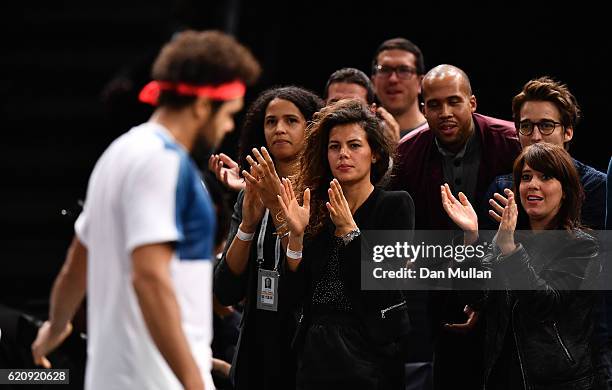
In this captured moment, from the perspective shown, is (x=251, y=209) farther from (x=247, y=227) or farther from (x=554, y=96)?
(x=554, y=96)

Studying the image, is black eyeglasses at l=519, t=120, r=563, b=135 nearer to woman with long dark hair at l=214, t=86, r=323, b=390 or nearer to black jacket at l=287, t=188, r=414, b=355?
black jacket at l=287, t=188, r=414, b=355

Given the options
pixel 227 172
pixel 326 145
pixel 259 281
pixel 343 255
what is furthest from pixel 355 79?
pixel 343 255

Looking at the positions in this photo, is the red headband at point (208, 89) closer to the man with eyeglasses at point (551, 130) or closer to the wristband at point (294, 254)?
the wristband at point (294, 254)

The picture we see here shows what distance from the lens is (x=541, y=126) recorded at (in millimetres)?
3846

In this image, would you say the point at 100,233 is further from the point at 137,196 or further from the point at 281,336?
the point at 281,336

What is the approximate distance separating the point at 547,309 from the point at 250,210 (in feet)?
3.45

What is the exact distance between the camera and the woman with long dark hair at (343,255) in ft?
10.9

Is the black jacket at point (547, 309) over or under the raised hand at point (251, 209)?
under

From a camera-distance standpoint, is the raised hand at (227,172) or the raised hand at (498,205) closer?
the raised hand at (498,205)

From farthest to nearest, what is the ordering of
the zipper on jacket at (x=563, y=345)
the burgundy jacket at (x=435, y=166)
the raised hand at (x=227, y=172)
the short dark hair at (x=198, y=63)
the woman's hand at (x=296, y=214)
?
the raised hand at (x=227, y=172) → the burgundy jacket at (x=435, y=166) → the woman's hand at (x=296, y=214) → the zipper on jacket at (x=563, y=345) → the short dark hair at (x=198, y=63)

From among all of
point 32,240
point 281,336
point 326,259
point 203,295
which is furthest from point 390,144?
point 32,240

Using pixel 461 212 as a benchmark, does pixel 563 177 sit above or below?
above

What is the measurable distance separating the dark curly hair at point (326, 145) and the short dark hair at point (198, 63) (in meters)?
1.30

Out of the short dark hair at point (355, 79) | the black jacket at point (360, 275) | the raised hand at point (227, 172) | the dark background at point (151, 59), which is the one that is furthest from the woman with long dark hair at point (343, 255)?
the dark background at point (151, 59)
